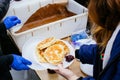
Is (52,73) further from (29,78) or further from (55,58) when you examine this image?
(29,78)

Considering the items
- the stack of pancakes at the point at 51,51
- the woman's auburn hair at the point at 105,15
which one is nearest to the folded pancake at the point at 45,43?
the stack of pancakes at the point at 51,51

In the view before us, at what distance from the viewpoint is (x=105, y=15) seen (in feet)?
2.06

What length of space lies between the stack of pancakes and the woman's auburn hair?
0.30 metres

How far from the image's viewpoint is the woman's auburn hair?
59cm

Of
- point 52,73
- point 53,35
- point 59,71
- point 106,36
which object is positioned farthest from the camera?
point 53,35

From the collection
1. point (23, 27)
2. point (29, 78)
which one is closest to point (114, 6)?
point (23, 27)

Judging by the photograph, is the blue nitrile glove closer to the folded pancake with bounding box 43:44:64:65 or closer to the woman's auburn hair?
the folded pancake with bounding box 43:44:64:65

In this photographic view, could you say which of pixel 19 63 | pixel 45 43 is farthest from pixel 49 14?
pixel 19 63

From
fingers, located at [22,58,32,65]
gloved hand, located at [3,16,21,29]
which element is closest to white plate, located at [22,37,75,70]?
fingers, located at [22,58,32,65]

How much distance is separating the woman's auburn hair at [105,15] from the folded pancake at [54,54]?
0.30 m

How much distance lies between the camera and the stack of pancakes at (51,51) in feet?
3.12

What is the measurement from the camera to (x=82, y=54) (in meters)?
0.92

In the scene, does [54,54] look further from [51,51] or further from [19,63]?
[19,63]

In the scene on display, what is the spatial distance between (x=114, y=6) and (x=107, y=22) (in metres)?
0.07
